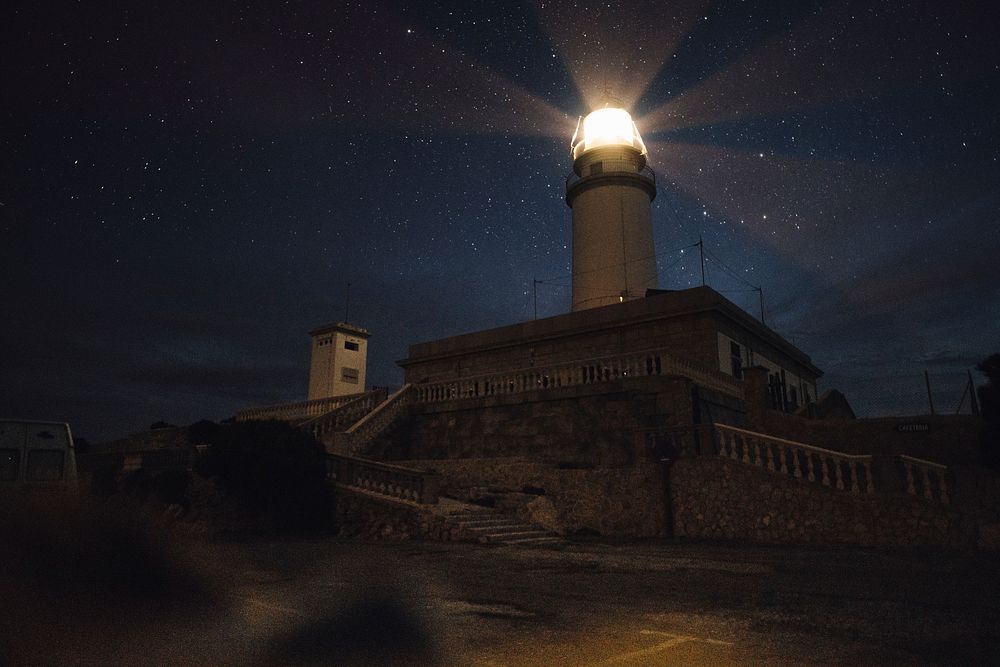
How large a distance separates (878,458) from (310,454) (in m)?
12.0

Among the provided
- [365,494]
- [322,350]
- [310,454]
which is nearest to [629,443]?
[365,494]

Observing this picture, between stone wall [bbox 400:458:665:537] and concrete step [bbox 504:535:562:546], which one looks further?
stone wall [bbox 400:458:665:537]

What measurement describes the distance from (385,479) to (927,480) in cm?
1077

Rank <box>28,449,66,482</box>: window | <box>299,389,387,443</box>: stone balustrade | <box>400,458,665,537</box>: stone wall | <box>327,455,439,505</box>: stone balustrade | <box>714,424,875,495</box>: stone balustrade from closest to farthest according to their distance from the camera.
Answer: <box>28,449,66,482</box>: window < <box>714,424,875,495</box>: stone balustrade < <box>400,458,665,537</box>: stone wall < <box>327,455,439,505</box>: stone balustrade < <box>299,389,387,443</box>: stone balustrade

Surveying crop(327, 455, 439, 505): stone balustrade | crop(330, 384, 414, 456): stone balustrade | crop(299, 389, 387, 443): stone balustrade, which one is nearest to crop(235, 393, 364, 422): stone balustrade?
crop(299, 389, 387, 443): stone balustrade

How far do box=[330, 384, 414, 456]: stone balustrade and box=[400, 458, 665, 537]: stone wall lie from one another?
4.08 meters

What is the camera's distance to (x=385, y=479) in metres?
13.5

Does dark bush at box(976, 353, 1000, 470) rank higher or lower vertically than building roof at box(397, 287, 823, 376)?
lower

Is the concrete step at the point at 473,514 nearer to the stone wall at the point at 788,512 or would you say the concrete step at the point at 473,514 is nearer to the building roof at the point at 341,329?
the stone wall at the point at 788,512

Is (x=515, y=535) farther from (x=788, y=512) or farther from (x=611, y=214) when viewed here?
(x=611, y=214)

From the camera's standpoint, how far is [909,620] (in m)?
4.75

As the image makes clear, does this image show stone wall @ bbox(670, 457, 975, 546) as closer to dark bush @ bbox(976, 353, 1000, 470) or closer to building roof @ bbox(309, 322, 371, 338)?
dark bush @ bbox(976, 353, 1000, 470)

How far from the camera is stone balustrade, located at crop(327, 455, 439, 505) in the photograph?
1254cm

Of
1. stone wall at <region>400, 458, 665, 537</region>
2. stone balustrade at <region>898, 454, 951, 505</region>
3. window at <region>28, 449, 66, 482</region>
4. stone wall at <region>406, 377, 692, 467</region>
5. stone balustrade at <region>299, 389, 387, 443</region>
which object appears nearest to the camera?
window at <region>28, 449, 66, 482</region>
